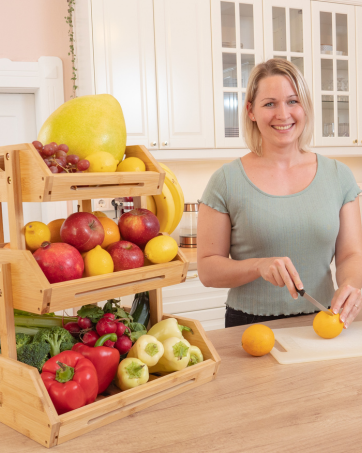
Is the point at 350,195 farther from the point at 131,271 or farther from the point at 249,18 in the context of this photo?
the point at 249,18

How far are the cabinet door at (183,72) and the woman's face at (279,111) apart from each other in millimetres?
1266

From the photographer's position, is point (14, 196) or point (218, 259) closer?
point (14, 196)

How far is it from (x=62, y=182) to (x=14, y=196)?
98 millimetres


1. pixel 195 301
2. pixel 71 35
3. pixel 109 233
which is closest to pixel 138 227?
pixel 109 233

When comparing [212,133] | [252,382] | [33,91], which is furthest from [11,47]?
[252,382]

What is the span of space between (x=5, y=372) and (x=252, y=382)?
47 cm

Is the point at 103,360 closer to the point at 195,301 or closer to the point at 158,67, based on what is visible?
the point at 195,301

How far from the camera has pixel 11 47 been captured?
275cm

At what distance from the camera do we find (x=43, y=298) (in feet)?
2.56

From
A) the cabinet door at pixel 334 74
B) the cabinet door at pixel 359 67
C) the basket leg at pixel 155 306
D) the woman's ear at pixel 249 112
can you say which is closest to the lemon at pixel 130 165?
the basket leg at pixel 155 306

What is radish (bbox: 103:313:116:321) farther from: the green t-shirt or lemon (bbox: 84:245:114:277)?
the green t-shirt

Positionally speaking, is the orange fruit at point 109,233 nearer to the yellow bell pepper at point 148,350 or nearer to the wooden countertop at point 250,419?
the yellow bell pepper at point 148,350

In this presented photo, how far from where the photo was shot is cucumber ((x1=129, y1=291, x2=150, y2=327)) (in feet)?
3.49

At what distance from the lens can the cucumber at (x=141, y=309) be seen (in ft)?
3.49
